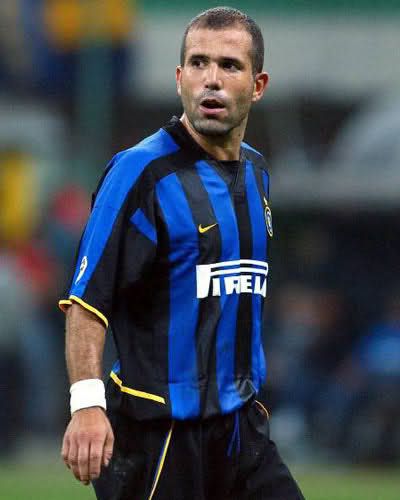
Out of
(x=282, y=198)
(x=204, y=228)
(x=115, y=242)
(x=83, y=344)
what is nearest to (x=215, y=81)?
(x=204, y=228)

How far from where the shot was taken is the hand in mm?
4883

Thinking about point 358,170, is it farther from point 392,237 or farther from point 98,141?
point 98,141

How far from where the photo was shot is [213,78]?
5395 millimetres

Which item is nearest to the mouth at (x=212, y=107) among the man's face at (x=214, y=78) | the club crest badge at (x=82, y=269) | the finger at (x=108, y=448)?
the man's face at (x=214, y=78)

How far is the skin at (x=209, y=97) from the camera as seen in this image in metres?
5.09

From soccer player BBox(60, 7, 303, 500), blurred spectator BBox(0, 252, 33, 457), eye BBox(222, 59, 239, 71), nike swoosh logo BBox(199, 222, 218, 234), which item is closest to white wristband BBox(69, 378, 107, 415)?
soccer player BBox(60, 7, 303, 500)

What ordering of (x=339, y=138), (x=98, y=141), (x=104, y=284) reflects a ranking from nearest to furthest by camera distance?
(x=104, y=284), (x=339, y=138), (x=98, y=141)

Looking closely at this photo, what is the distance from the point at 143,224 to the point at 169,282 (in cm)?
23

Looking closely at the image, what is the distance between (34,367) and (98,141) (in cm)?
602

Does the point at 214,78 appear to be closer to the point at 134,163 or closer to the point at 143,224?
the point at 134,163

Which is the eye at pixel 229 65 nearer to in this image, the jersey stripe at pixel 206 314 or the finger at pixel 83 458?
the jersey stripe at pixel 206 314

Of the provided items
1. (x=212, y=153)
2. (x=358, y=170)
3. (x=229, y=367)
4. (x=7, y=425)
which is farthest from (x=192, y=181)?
(x=358, y=170)

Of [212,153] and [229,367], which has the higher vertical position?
[212,153]

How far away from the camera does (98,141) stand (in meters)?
19.6
